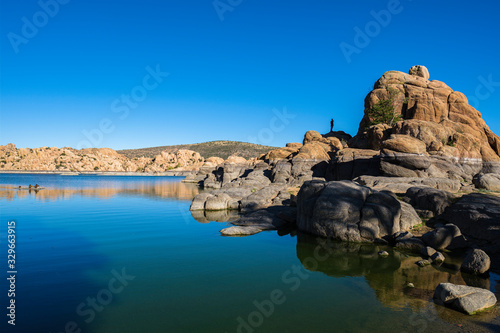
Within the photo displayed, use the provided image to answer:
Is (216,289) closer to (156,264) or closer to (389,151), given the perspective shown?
(156,264)

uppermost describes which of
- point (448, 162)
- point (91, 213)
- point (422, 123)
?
point (422, 123)

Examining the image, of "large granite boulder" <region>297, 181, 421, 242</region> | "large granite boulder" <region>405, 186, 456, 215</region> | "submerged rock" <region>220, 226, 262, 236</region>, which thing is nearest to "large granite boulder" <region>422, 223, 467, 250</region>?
"large granite boulder" <region>297, 181, 421, 242</region>

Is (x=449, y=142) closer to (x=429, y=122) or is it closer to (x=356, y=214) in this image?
(x=429, y=122)

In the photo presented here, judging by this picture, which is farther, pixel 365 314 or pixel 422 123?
pixel 422 123

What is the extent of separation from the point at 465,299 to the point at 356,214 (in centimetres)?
813

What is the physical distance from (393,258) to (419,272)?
1.95m

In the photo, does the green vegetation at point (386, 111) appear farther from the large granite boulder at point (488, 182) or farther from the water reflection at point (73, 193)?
the water reflection at point (73, 193)

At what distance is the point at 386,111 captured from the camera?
157 feet

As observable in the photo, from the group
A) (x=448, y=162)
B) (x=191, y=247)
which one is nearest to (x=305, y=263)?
(x=191, y=247)

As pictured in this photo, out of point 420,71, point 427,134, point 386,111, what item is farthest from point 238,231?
point 420,71

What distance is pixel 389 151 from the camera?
33188 mm

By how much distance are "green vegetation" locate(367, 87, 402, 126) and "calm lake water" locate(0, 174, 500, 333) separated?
1490 inches

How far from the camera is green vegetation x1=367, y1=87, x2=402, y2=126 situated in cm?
4723

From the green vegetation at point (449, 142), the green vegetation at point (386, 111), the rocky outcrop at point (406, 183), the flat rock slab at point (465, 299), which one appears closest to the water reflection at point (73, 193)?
the rocky outcrop at point (406, 183)
